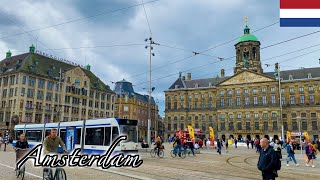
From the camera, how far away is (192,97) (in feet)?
319

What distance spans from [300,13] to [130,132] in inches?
Result: 564

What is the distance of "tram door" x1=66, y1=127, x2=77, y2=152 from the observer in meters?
24.0

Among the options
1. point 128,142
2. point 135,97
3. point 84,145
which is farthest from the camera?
point 135,97

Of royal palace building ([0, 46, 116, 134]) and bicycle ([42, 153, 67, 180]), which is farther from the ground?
royal palace building ([0, 46, 116, 134])

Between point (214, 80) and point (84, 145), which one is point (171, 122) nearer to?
point (214, 80)

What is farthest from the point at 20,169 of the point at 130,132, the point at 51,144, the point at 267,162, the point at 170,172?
the point at 130,132

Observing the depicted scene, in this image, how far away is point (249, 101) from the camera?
8569 cm

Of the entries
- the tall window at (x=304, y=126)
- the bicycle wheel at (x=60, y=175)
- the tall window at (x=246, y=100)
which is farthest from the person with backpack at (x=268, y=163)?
the tall window at (x=246, y=100)

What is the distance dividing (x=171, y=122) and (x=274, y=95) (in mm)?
35045

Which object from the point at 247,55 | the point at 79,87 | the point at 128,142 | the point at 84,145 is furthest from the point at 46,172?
the point at 247,55

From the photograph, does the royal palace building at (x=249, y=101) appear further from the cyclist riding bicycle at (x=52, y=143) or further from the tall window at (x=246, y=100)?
the cyclist riding bicycle at (x=52, y=143)

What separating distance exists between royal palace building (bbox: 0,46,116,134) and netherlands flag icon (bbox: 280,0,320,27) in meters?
47.2

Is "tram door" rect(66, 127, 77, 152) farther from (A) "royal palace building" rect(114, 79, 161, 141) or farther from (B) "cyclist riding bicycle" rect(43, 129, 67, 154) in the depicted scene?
(A) "royal palace building" rect(114, 79, 161, 141)

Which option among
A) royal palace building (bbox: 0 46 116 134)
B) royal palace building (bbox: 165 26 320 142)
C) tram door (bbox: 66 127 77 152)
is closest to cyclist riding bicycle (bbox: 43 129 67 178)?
tram door (bbox: 66 127 77 152)
